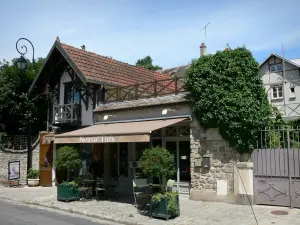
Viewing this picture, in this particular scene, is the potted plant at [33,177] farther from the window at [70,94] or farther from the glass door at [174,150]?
the glass door at [174,150]

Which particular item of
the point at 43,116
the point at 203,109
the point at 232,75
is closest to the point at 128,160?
the point at 203,109

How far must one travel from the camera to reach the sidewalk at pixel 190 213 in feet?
29.8

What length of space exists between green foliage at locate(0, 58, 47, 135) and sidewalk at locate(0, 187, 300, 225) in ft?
28.2

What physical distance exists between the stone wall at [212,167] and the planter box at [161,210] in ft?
8.33

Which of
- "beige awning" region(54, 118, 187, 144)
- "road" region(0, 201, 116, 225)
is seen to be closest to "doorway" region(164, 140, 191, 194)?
"beige awning" region(54, 118, 187, 144)

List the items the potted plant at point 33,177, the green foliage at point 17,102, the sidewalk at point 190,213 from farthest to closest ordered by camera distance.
Result: the green foliage at point 17,102 < the potted plant at point 33,177 < the sidewalk at point 190,213

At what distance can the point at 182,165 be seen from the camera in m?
13.7

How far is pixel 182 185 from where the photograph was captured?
1348 centimetres

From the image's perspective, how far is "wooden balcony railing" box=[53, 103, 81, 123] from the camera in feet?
56.2

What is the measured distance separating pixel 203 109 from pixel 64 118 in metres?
8.47

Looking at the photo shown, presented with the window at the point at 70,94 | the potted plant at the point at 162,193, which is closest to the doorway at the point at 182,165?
the potted plant at the point at 162,193

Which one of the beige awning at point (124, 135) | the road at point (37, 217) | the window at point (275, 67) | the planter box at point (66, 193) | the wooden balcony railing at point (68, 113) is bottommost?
the road at point (37, 217)

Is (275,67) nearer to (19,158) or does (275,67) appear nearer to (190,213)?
(19,158)

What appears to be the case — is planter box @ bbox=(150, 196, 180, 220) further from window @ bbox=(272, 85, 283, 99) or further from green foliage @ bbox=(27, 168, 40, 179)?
window @ bbox=(272, 85, 283, 99)
